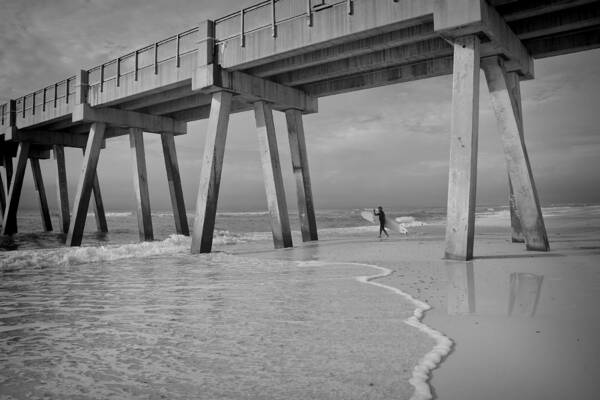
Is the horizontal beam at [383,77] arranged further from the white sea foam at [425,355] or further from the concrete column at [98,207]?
the concrete column at [98,207]

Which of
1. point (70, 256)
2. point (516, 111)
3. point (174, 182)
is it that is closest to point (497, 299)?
point (516, 111)

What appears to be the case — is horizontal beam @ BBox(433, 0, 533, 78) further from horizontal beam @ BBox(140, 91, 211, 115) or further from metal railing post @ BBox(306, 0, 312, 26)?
horizontal beam @ BBox(140, 91, 211, 115)

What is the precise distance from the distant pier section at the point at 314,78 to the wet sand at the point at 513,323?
2086 mm

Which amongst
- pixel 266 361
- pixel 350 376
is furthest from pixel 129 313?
pixel 350 376

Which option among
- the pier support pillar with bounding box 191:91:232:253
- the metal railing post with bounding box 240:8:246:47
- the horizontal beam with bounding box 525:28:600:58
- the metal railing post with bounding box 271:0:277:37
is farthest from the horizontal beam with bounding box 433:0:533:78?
the pier support pillar with bounding box 191:91:232:253

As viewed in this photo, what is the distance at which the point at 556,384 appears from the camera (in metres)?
2.54

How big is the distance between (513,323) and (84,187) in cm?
1899

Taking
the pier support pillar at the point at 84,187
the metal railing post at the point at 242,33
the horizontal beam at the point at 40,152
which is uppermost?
the metal railing post at the point at 242,33

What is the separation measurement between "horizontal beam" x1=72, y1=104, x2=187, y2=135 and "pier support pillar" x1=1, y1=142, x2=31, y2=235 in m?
8.28

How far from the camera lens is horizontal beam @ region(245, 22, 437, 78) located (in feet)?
35.4

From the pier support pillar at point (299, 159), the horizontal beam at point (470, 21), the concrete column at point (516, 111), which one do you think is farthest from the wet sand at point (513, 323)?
the pier support pillar at point (299, 159)

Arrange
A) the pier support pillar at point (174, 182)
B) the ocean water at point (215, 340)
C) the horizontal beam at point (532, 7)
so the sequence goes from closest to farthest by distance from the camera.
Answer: the ocean water at point (215, 340) < the horizontal beam at point (532, 7) < the pier support pillar at point (174, 182)

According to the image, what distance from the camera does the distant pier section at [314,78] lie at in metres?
9.23

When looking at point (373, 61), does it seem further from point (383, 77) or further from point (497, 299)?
point (497, 299)
